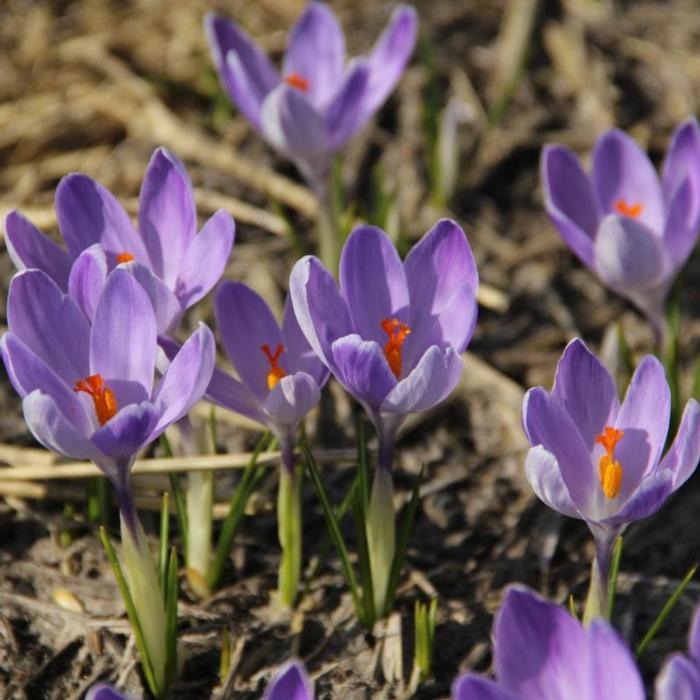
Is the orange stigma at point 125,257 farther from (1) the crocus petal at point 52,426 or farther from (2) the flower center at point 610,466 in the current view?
(2) the flower center at point 610,466

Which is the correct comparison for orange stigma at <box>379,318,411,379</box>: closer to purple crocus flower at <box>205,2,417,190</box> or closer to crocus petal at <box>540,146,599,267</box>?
crocus petal at <box>540,146,599,267</box>

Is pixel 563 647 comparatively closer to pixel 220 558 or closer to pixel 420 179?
pixel 220 558

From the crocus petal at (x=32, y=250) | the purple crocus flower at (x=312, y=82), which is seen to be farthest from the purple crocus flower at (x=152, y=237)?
the purple crocus flower at (x=312, y=82)

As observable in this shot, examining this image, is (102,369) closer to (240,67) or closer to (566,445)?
(566,445)

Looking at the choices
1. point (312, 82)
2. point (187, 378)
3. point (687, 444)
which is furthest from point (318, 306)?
point (312, 82)

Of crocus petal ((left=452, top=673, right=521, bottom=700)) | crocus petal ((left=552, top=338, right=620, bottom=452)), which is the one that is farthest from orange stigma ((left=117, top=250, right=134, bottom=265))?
crocus petal ((left=452, top=673, right=521, bottom=700))

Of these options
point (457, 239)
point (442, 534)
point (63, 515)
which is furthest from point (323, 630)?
point (457, 239)
